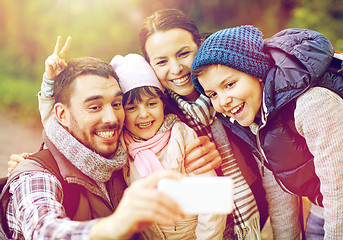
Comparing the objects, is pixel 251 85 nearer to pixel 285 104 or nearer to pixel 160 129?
pixel 285 104

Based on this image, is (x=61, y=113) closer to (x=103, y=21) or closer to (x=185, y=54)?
(x=185, y=54)

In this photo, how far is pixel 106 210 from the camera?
2.09 metres

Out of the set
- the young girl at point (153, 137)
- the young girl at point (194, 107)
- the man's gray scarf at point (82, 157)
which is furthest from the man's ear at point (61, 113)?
the young girl at point (194, 107)

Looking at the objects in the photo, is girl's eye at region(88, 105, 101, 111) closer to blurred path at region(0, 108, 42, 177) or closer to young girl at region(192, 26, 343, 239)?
young girl at region(192, 26, 343, 239)

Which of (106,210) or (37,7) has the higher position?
(37,7)

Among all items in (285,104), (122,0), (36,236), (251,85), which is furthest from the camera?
(122,0)

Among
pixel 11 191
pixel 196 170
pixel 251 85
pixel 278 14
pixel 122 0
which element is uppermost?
pixel 122 0

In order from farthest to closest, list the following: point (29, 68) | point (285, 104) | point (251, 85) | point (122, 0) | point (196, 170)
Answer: point (29, 68)
point (122, 0)
point (196, 170)
point (251, 85)
point (285, 104)

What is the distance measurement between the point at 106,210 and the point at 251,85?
1173 millimetres

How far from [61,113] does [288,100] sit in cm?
140

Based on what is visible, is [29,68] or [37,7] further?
[29,68]

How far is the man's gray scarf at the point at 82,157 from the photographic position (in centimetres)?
204

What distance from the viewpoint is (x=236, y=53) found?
78.7 inches

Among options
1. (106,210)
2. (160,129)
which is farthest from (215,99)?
(106,210)
